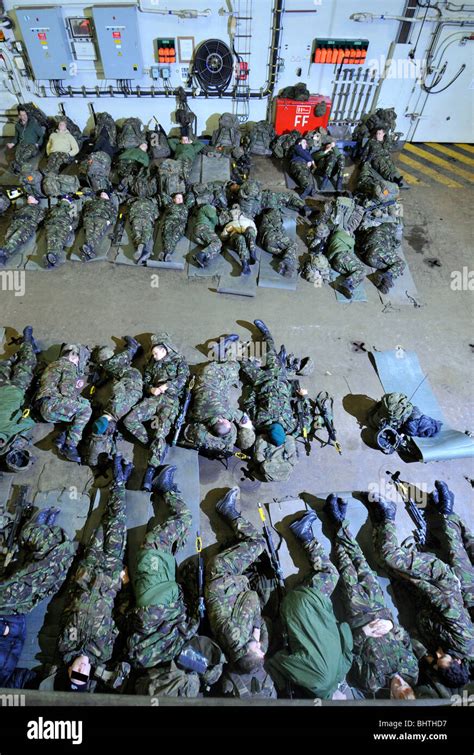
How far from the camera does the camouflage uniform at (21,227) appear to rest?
26.3 ft

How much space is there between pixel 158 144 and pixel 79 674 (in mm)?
9805

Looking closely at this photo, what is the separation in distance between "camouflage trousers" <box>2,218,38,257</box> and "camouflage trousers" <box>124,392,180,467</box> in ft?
13.7

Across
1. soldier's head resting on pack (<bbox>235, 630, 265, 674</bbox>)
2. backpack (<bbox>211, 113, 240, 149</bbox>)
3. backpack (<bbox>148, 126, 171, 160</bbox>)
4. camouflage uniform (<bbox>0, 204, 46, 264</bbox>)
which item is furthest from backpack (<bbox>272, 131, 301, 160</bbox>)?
soldier's head resting on pack (<bbox>235, 630, 265, 674</bbox>)

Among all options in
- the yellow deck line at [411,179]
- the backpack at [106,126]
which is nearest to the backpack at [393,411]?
the yellow deck line at [411,179]

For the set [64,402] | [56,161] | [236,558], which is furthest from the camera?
[56,161]

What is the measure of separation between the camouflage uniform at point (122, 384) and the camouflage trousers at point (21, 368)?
0.96m

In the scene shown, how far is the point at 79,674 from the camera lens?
411 centimetres

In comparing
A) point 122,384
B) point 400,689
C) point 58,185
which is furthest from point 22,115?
point 400,689

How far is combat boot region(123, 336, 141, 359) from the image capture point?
6.70m

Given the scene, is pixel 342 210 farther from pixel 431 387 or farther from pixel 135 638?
pixel 135 638

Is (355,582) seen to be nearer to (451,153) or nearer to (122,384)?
(122,384)

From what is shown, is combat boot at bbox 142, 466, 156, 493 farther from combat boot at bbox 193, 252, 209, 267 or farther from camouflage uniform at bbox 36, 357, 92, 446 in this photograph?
combat boot at bbox 193, 252, 209, 267

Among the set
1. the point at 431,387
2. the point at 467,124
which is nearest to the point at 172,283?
the point at 431,387

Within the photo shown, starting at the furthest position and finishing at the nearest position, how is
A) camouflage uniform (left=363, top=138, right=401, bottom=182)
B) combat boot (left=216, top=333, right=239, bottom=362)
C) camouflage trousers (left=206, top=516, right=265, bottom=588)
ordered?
1. camouflage uniform (left=363, top=138, right=401, bottom=182)
2. combat boot (left=216, top=333, right=239, bottom=362)
3. camouflage trousers (left=206, top=516, right=265, bottom=588)
